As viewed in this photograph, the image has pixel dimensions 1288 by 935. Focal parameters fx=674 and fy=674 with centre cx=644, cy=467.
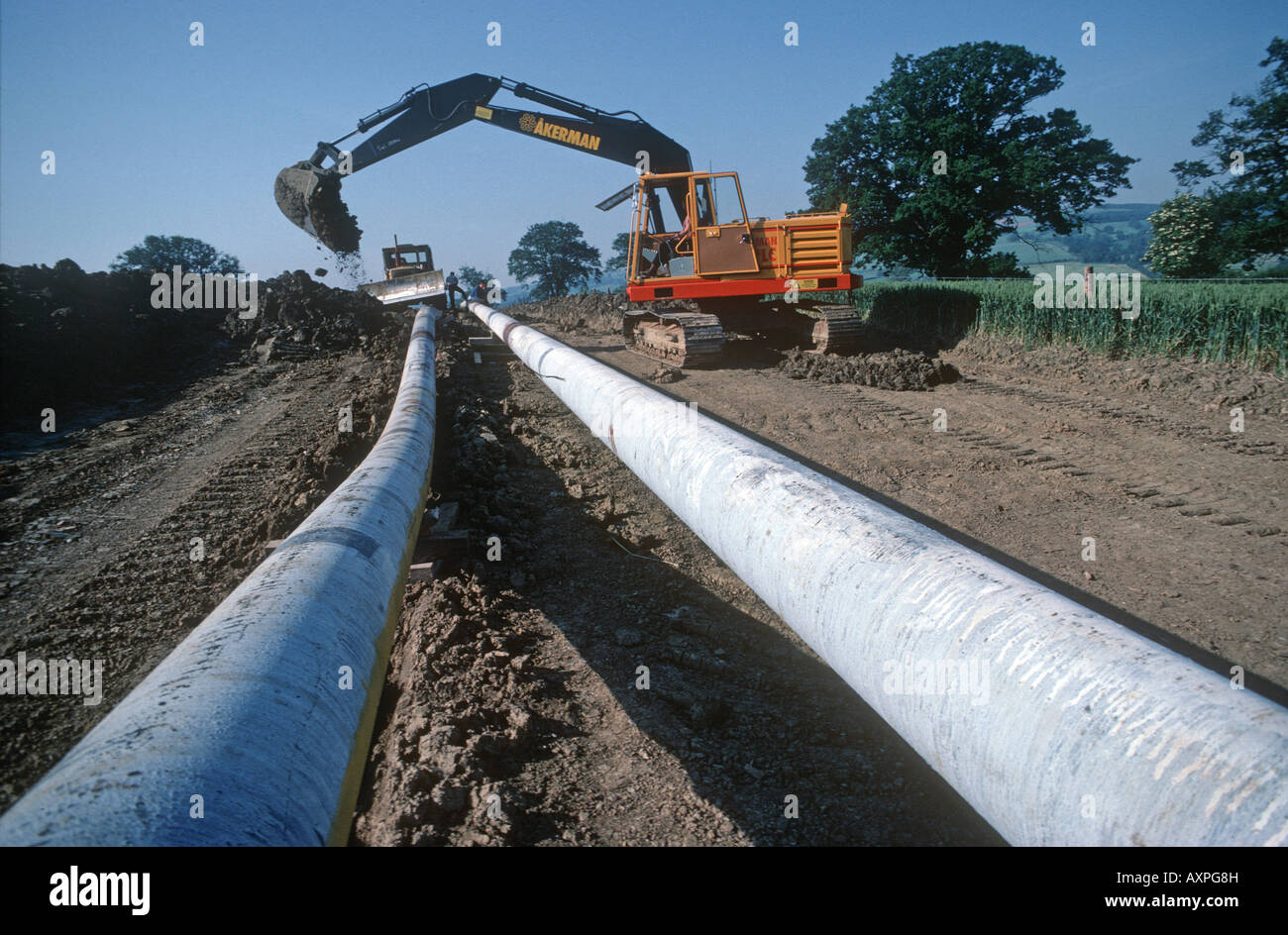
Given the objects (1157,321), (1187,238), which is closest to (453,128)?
(1157,321)

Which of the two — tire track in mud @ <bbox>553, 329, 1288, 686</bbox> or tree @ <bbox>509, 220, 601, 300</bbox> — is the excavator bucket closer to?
tire track in mud @ <bbox>553, 329, 1288, 686</bbox>

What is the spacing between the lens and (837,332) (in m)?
11.1

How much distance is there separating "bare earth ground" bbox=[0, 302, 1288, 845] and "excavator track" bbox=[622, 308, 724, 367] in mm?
2760

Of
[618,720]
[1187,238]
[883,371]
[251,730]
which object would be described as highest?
[1187,238]

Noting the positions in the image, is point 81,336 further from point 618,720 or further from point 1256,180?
point 1256,180

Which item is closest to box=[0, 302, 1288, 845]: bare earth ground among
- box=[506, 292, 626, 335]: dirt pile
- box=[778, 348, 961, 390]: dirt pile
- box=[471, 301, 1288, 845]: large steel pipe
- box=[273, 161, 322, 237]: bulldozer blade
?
box=[471, 301, 1288, 845]: large steel pipe

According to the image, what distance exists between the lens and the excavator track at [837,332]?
11.2 meters

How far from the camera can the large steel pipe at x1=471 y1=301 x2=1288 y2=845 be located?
1316 millimetres

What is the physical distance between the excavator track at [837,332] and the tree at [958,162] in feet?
55.3

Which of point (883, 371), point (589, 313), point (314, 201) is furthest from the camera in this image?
point (589, 313)

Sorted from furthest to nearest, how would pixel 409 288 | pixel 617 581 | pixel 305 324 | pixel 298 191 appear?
pixel 409 288, pixel 305 324, pixel 298 191, pixel 617 581

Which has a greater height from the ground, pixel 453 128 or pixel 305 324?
pixel 453 128

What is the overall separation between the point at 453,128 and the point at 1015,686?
16.8 meters
